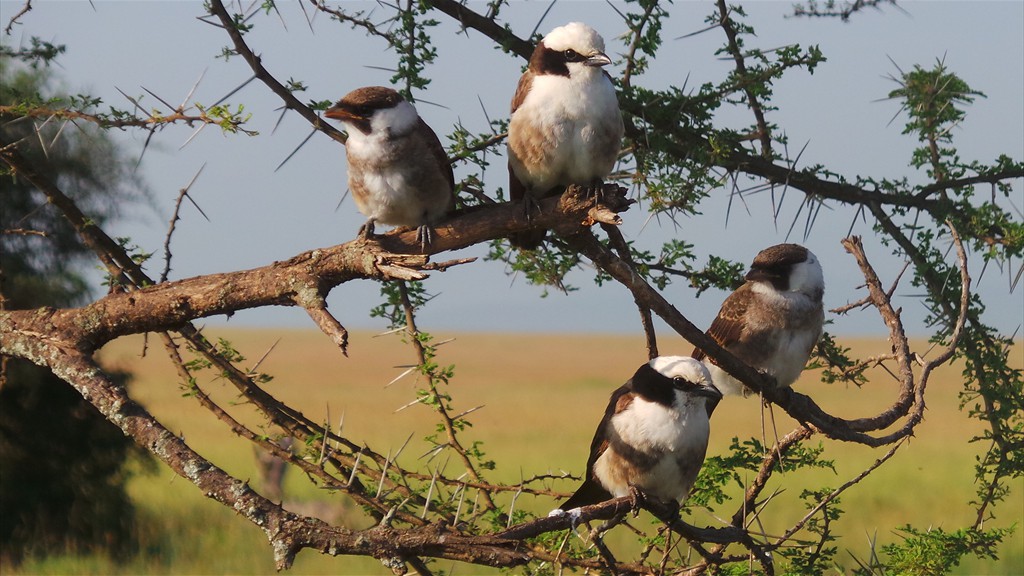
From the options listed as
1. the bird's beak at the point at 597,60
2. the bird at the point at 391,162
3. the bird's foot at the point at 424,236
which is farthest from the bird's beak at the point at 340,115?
the bird's beak at the point at 597,60

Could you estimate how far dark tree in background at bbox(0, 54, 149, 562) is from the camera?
28.2 feet

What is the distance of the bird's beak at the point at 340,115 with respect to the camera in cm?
436

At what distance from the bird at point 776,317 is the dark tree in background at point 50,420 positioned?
5.80 meters

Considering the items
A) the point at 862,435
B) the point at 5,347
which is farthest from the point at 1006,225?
the point at 5,347

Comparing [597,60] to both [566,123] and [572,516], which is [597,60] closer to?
[566,123]

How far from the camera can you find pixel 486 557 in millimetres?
2744

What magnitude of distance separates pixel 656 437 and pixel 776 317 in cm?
130

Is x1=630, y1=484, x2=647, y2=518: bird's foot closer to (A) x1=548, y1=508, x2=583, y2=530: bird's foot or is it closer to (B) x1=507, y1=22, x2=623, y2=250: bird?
(A) x1=548, y1=508, x2=583, y2=530: bird's foot

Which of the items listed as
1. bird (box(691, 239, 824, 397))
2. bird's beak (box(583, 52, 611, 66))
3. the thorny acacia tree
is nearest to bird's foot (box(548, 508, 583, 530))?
the thorny acacia tree

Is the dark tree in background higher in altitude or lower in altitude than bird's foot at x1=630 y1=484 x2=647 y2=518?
higher

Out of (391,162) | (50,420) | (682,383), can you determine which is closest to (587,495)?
(682,383)

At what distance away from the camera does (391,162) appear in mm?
4309

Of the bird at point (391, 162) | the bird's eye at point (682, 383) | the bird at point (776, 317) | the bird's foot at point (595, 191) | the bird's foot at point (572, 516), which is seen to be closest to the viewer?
the bird's foot at point (572, 516)

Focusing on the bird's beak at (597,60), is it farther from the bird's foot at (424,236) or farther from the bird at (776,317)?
the bird at (776,317)
